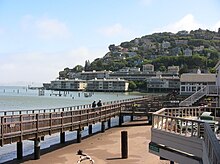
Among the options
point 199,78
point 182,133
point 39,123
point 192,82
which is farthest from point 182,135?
point 192,82

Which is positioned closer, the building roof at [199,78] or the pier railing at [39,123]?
the pier railing at [39,123]

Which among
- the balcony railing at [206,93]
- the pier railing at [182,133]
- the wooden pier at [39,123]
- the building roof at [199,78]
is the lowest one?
the wooden pier at [39,123]

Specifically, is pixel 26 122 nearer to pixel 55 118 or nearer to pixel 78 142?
pixel 55 118

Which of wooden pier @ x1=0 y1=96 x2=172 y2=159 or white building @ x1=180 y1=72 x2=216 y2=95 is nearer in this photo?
wooden pier @ x1=0 y1=96 x2=172 y2=159

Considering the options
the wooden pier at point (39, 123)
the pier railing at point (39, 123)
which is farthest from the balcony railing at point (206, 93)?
the pier railing at point (39, 123)

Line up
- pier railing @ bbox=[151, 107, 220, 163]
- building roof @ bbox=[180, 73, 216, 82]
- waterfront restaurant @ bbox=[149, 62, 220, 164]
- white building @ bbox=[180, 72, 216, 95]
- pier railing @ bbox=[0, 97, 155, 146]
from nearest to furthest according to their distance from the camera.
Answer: waterfront restaurant @ bbox=[149, 62, 220, 164] → pier railing @ bbox=[151, 107, 220, 163] → pier railing @ bbox=[0, 97, 155, 146] → building roof @ bbox=[180, 73, 216, 82] → white building @ bbox=[180, 72, 216, 95]

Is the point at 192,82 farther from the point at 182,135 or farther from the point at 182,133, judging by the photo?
the point at 182,135

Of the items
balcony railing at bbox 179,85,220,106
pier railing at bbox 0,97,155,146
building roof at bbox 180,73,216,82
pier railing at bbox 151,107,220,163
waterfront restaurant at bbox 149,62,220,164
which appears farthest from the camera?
building roof at bbox 180,73,216,82

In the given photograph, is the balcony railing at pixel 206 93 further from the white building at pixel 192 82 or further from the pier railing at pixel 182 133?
the white building at pixel 192 82

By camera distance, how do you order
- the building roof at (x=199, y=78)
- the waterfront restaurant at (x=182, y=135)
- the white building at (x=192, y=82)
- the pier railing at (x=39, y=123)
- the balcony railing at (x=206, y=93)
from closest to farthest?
1. the waterfront restaurant at (x=182, y=135)
2. the pier railing at (x=39, y=123)
3. the balcony railing at (x=206, y=93)
4. the building roof at (x=199, y=78)
5. the white building at (x=192, y=82)

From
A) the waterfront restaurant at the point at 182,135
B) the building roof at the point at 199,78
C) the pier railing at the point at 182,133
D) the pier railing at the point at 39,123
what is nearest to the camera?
the waterfront restaurant at the point at 182,135

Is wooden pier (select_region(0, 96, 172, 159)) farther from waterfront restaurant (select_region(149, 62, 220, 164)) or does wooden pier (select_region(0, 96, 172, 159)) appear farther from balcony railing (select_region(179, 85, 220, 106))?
waterfront restaurant (select_region(149, 62, 220, 164))

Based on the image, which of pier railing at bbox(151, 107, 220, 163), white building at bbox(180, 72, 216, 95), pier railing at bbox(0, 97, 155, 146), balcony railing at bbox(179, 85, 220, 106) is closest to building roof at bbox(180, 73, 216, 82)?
white building at bbox(180, 72, 216, 95)

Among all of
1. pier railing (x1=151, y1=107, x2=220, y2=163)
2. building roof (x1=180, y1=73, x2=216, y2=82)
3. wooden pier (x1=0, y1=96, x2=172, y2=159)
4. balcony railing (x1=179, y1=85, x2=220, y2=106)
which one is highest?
building roof (x1=180, y1=73, x2=216, y2=82)
